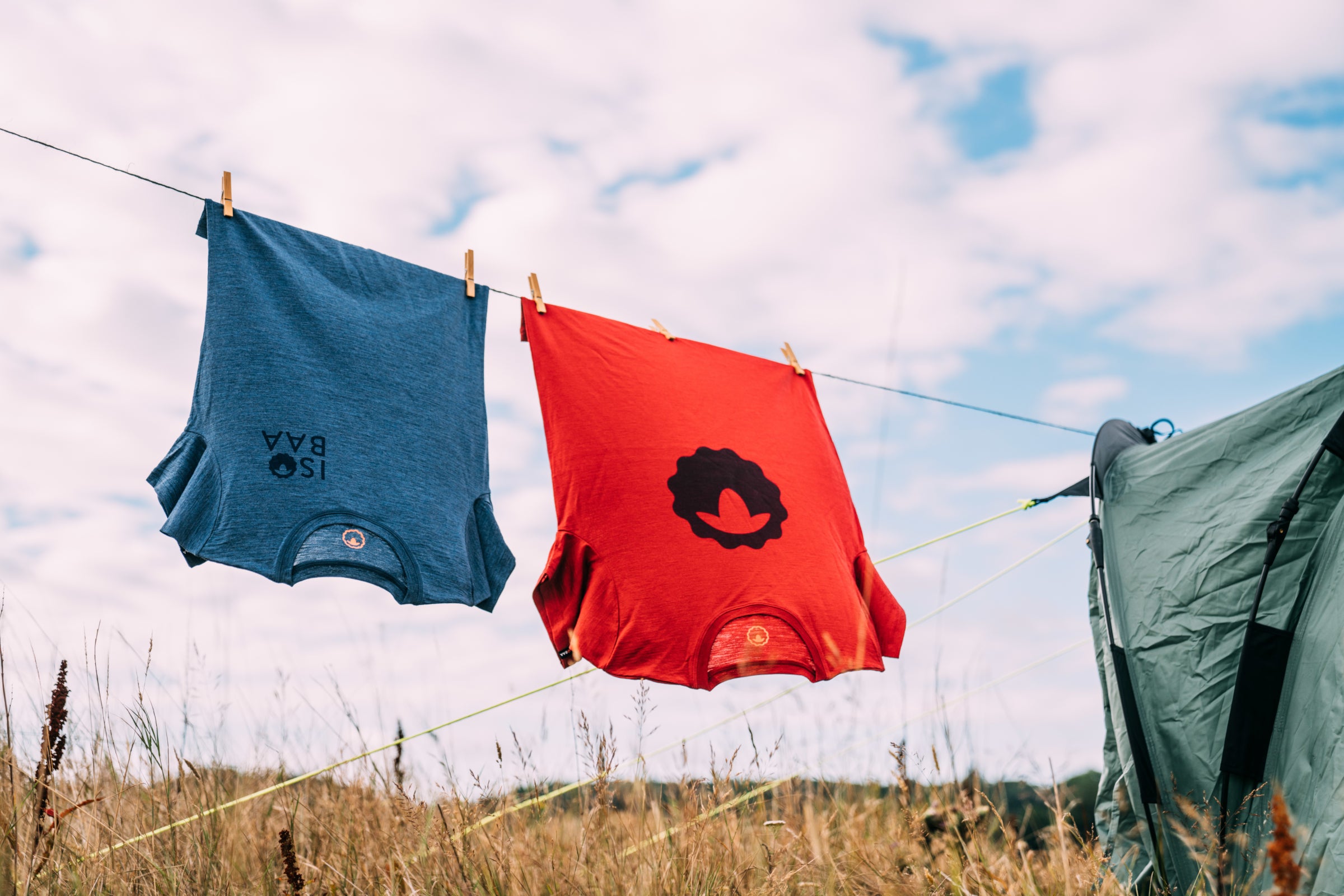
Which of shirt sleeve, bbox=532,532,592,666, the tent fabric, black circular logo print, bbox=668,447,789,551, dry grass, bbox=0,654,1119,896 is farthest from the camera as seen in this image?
black circular logo print, bbox=668,447,789,551

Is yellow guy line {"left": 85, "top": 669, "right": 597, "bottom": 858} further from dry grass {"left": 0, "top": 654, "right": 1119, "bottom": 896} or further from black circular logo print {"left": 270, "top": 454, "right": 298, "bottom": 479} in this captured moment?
black circular logo print {"left": 270, "top": 454, "right": 298, "bottom": 479}

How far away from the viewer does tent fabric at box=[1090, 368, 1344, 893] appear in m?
1.97

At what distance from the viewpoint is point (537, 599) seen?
227 cm

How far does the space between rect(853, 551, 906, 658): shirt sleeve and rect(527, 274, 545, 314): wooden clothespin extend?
1.22 metres

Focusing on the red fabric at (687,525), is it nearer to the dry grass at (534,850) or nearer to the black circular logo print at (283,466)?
the dry grass at (534,850)

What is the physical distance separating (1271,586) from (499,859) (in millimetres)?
1896

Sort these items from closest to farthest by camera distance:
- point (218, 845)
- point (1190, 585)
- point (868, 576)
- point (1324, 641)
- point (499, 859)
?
point (499, 859), point (218, 845), point (1324, 641), point (1190, 585), point (868, 576)

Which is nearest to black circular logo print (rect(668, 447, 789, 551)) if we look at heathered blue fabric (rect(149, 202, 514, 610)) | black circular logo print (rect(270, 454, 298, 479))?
heathered blue fabric (rect(149, 202, 514, 610))

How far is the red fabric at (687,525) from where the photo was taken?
226 cm

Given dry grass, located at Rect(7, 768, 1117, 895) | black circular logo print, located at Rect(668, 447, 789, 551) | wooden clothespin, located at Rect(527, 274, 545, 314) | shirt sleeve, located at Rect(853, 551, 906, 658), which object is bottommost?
dry grass, located at Rect(7, 768, 1117, 895)

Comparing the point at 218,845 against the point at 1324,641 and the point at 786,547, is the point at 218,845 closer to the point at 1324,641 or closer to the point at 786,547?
the point at 786,547

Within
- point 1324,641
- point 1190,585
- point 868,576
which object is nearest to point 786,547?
point 868,576

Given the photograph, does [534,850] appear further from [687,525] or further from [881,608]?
[881,608]

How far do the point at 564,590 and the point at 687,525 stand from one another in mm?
376
